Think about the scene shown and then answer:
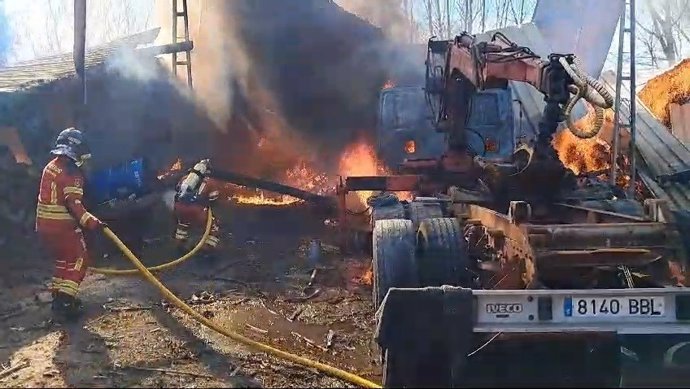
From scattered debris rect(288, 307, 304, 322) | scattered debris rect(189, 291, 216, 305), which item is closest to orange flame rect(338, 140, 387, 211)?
scattered debris rect(189, 291, 216, 305)

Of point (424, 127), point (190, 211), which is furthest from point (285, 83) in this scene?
point (190, 211)

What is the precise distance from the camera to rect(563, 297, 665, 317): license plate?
14.0ft

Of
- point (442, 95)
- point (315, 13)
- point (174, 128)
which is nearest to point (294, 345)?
point (442, 95)

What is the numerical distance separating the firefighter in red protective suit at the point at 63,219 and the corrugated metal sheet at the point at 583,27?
13536mm

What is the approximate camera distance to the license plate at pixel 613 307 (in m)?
4.26

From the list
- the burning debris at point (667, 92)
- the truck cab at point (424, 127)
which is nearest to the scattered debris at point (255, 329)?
the truck cab at point (424, 127)

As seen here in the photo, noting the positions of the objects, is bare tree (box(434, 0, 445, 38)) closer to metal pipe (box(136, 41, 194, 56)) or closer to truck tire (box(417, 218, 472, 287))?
metal pipe (box(136, 41, 194, 56))

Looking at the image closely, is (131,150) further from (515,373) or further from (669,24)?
(669,24)

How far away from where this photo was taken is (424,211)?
289 inches

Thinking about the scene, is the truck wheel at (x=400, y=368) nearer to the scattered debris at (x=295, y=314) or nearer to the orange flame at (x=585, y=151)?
the scattered debris at (x=295, y=314)

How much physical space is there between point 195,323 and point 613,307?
12.9 feet

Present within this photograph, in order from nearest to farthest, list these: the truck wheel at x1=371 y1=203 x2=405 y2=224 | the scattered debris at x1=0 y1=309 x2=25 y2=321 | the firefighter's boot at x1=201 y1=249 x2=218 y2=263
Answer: the scattered debris at x1=0 y1=309 x2=25 y2=321 < the truck wheel at x1=371 y1=203 x2=405 y2=224 < the firefighter's boot at x1=201 y1=249 x2=218 y2=263

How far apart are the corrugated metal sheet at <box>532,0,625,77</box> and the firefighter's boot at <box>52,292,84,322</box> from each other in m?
14.0

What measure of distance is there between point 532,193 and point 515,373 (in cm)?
236
